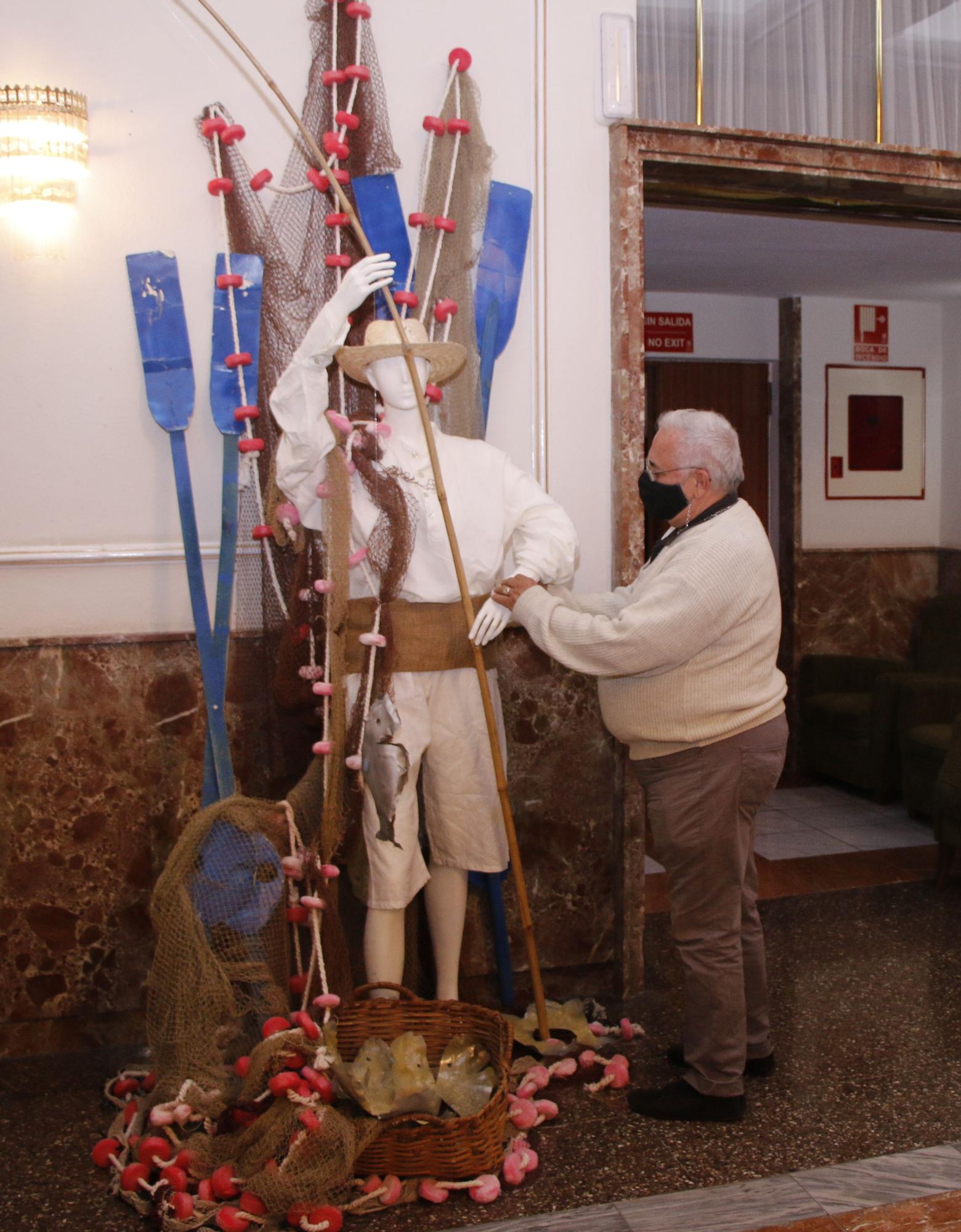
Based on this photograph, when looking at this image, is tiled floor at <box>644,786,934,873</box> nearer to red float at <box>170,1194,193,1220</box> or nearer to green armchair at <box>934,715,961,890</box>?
green armchair at <box>934,715,961,890</box>

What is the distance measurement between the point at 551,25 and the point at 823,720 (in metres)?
3.93

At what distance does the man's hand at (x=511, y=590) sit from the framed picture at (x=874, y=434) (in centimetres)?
431

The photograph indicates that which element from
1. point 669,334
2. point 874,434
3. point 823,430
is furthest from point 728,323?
point 874,434

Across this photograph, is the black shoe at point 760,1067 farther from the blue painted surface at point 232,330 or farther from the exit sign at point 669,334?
the exit sign at point 669,334

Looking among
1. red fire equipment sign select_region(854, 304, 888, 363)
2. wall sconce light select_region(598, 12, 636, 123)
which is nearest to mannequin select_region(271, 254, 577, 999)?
wall sconce light select_region(598, 12, 636, 123)

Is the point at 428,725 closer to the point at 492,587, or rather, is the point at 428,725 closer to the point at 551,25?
the point at 492,587

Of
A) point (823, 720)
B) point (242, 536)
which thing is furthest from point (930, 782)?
point (242, 536)

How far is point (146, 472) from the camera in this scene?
2971 mm

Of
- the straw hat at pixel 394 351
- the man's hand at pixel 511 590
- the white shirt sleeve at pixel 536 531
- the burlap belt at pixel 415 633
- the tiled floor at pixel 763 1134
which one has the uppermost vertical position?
the straw hat at pixel 394 351

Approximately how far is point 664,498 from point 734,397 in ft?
13.4

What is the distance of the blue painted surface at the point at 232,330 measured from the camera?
114 inches

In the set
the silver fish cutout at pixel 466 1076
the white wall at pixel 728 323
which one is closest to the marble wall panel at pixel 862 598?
the white wall at pixel 728 323

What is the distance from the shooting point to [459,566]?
262 cm

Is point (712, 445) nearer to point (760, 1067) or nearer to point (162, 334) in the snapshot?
point (162, 334)
